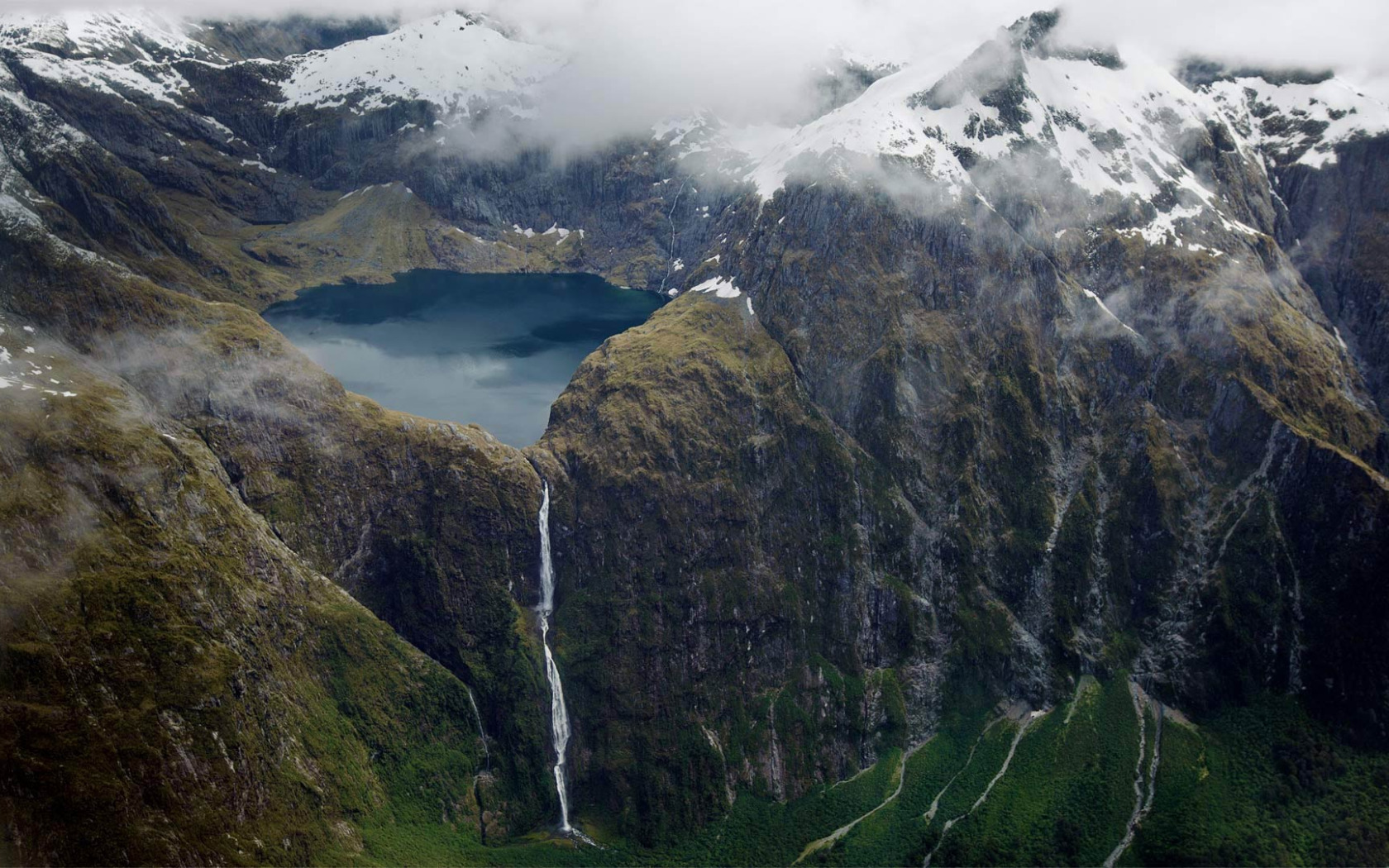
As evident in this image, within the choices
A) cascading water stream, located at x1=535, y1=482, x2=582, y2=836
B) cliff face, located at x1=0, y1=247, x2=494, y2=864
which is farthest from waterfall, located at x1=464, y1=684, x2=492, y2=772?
cascading water stream, located at x1=535, y1=482, x2=582, y2=836

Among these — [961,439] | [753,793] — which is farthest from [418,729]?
[961,439]

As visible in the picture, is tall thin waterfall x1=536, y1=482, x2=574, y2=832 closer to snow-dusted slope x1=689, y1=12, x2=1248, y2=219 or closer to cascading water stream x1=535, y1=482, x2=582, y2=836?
cascading water stream x1=535, y1=482, x2=582, y2=836

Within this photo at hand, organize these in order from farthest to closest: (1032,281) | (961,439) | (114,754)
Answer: (1032,281) < (961,439) < (114,754)

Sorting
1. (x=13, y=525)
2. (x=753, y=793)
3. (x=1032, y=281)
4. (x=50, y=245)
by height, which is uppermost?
(x=1032, y=281)

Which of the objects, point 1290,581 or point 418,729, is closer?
point 418,729

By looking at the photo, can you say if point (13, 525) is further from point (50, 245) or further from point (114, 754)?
point (50, 245)

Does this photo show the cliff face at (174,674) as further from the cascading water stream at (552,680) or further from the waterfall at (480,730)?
the cascading water stream at (552,680)

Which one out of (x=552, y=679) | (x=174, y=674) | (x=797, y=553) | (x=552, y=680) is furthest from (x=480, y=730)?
(x=797, y=553)

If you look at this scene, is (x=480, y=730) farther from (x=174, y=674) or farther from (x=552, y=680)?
(x=174, y=674)
